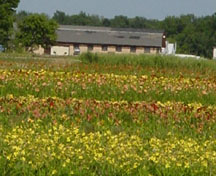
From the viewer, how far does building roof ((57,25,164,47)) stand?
274 ft

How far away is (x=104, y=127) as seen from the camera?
422 inches

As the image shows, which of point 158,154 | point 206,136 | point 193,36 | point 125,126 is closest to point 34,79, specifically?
point 125,126

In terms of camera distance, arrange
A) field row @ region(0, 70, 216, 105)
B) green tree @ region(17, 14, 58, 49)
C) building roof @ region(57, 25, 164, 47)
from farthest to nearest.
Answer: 1. building roof @ region(57, 25, 164, 47)
2. green tree @ region(17, 14, 58, 49)
3. field row @ region(0, 70, 216, 105)

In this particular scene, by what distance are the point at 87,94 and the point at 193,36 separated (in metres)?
116

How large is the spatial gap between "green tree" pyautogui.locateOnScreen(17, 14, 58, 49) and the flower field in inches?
1809

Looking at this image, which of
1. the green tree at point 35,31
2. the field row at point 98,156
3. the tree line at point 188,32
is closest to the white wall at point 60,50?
the green tree at point 35,31

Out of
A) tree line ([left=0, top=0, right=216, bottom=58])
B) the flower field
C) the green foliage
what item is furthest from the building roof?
the flower field

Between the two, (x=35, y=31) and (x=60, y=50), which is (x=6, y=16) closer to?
(x=35, y=31)

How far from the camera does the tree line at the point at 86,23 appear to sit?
190ft

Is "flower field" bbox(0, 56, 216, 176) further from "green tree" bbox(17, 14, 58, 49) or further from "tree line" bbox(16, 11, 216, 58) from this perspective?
"tree line" bbox(16, 11, 216, 58)

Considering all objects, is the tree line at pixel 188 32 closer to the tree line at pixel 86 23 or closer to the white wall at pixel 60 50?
the tree line at pixel 86 23

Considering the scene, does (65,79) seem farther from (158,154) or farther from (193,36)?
(193,36)

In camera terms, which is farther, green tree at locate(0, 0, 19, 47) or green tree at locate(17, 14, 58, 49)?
green tree at locate(17, 14, 58, 49)

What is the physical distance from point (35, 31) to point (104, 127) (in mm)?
53709
